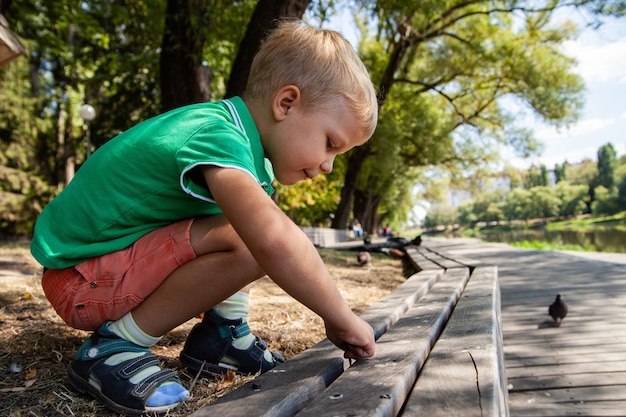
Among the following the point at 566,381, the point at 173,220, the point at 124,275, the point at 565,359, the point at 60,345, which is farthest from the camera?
the point at 565,359

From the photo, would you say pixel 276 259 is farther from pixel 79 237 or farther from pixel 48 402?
pixel 48 402

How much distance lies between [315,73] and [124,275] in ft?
2.86

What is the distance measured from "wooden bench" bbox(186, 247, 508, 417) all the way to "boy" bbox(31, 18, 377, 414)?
0.14 meters

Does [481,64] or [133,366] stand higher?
[481,64]

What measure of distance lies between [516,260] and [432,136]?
14037 millimetres

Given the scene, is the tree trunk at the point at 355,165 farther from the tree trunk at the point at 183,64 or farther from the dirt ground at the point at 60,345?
the dirt ground at the point at 60,345

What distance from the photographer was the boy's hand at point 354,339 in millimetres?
1436

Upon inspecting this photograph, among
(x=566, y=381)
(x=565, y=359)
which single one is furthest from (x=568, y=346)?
(x=566, y=381)

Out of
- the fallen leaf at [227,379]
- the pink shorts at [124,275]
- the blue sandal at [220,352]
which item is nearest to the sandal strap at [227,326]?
the blue sandal at [220,352]

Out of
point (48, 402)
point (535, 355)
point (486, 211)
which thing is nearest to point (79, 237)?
point (48, 402)

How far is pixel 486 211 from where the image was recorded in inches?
4289

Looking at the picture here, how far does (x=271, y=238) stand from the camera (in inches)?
50.3

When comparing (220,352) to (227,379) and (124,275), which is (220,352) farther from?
(124,275)

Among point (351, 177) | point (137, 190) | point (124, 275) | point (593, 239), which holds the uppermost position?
point (351, 177)
